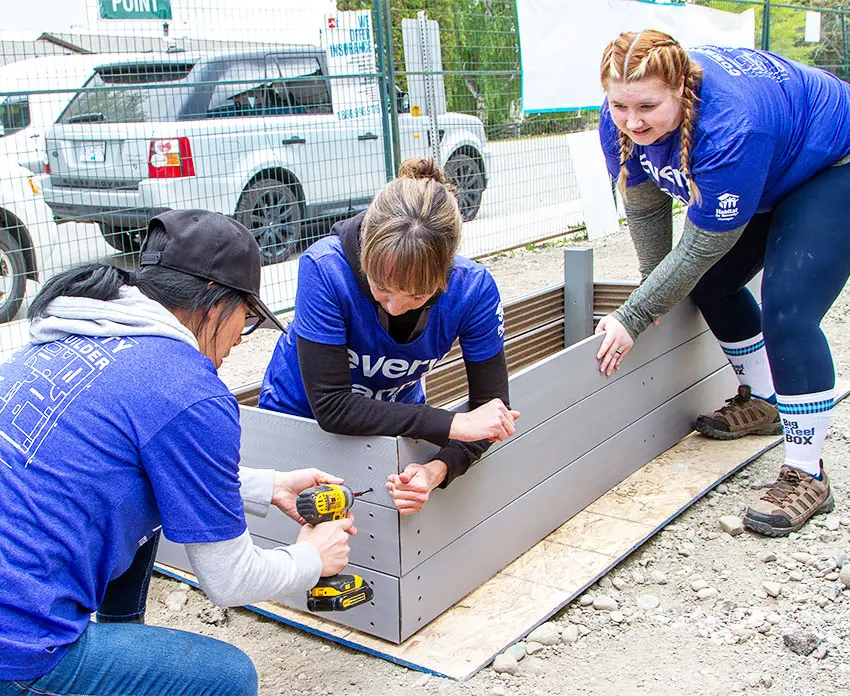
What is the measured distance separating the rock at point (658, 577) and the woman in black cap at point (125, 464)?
151 cm

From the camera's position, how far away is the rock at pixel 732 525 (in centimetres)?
323

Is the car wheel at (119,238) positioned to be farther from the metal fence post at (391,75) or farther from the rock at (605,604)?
the rock at (605,604)

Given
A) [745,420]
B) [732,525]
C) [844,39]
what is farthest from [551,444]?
[844,39]

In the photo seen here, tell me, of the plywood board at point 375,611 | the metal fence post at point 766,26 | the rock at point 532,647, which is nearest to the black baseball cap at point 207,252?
the plywood board at point 375,611

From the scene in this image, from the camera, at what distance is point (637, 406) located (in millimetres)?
3705

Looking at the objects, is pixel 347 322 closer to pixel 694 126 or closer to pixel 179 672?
pixel 179 672

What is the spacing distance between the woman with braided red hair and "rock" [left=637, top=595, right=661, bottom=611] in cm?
59

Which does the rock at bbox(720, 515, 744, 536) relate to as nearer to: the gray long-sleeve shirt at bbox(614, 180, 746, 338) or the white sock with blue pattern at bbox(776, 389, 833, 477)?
the white sock with blue pattern at bbox(776, 389, 833, 477)

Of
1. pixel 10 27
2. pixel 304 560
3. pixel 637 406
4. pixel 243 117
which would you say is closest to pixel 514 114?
pixel 243 117

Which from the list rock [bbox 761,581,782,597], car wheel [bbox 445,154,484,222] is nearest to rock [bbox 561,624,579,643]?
rock [bbox 761,581,782,597]

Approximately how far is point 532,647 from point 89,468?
1469mm

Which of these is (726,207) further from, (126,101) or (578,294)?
(126,101)

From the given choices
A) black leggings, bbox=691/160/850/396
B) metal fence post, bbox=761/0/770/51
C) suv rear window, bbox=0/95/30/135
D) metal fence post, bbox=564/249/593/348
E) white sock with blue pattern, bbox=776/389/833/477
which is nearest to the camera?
black leggings, bbox=691/160/850/396

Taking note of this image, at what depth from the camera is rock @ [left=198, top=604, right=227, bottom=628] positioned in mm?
2822
